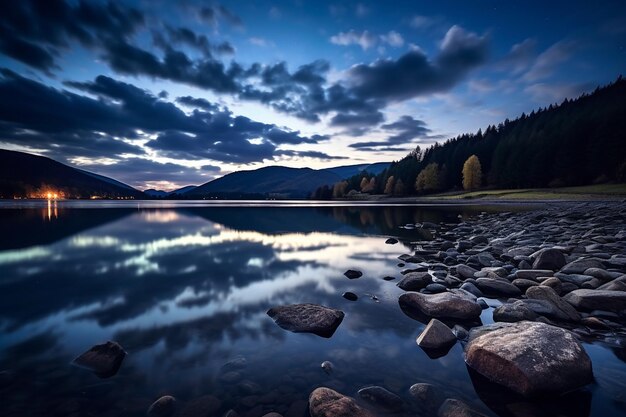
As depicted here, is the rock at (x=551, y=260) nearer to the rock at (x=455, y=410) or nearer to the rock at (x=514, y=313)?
the rock at (x=514, y=313)

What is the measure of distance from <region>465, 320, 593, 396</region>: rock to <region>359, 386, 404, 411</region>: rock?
1825 millimetres

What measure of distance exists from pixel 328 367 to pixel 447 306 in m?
3.93

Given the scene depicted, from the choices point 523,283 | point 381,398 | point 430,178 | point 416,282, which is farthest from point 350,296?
point 430,178

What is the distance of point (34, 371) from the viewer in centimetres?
518

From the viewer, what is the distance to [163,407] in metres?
4.22

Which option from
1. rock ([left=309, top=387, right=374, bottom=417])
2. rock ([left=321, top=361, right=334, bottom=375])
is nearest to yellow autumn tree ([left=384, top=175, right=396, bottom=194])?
rock ([left=321, top=361, right=334, bottom=375])

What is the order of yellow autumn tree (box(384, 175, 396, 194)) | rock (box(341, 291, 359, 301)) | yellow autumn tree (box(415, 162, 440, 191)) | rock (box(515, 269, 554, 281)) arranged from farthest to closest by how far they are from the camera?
yellow autumn tree (box(384, 175, 396, 194))
yellow autumn tree (box(415, 162, 440, 191))
rock (box(515, 269, 554, 281))
rock (box(341, 291, 359, 301))

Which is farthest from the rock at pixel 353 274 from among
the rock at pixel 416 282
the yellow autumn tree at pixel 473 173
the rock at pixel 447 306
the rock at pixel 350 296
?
the yellow autumn tree at pixel 473 173

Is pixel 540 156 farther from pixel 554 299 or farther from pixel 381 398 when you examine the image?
pixel 381 398

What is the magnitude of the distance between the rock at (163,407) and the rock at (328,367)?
2.50 m

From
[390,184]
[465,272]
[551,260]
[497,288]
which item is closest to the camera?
[497,288]

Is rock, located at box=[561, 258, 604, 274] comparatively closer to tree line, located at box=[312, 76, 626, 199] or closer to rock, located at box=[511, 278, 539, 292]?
rock, located at box=[511, 278, 539, 292]

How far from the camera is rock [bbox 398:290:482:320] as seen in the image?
24.3 ft

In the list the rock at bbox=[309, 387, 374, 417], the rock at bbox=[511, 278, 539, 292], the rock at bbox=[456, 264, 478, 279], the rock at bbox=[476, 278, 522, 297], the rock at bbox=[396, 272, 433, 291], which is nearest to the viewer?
the rock at bbox=[309, 387, 374, 417]
